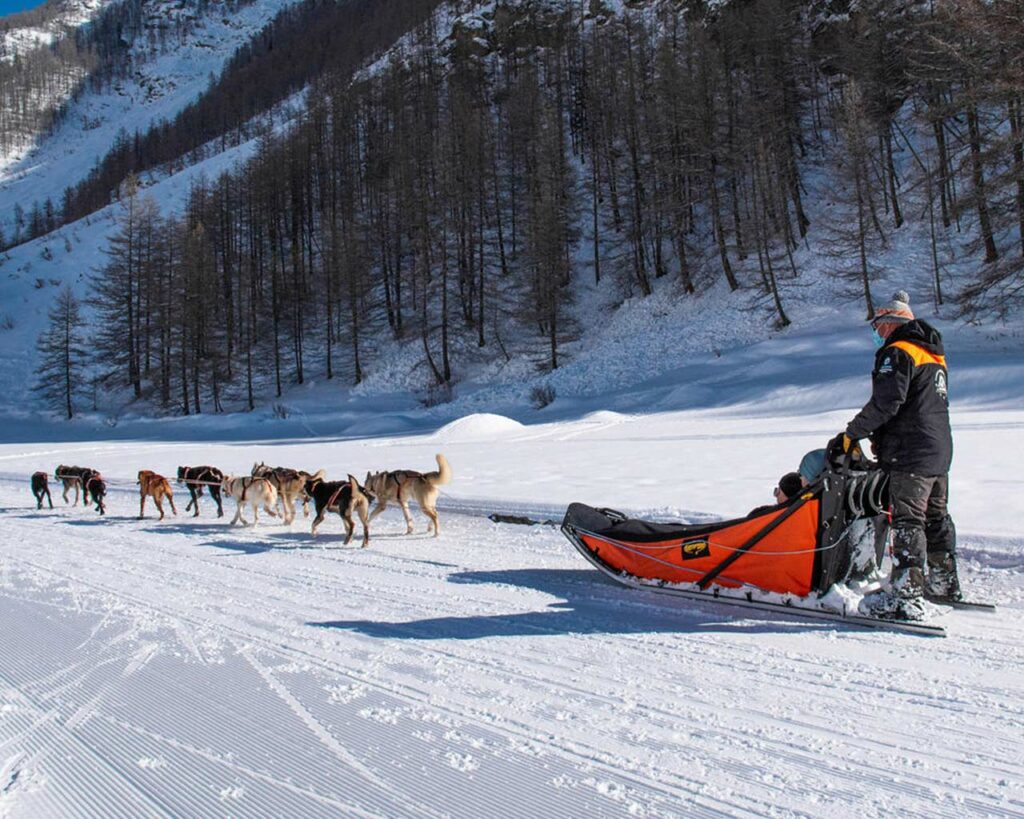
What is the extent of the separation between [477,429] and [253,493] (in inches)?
424

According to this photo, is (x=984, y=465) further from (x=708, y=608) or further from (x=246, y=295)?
(x=246, y=295)

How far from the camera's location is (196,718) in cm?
321

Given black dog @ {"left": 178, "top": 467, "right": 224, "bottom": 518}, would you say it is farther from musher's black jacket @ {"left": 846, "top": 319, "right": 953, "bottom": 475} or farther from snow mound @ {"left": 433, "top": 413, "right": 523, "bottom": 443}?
snow mound @ {"left": 433, "top": 413, "right": 523, "bottom": 443}

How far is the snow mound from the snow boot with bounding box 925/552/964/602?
561 inches

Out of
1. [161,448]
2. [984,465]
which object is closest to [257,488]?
[984,465]

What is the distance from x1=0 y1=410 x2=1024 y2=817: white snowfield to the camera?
252 cm

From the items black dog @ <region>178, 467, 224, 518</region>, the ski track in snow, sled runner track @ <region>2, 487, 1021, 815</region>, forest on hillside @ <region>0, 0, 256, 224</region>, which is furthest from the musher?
forest on hillside @ <region>0, 0, 256, 224</region>

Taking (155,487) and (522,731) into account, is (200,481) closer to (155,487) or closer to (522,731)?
(155,487)

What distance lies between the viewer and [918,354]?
403 centimetres

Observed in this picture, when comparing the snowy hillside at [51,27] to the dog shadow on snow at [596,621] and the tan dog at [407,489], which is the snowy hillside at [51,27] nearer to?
the tan dog at [407,489]

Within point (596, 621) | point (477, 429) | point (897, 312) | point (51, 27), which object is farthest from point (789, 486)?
point (51, 27)

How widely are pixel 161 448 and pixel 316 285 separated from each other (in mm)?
23926

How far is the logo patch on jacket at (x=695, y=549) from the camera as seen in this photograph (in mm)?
4480

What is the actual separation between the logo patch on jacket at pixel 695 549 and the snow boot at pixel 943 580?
140 centimetres
